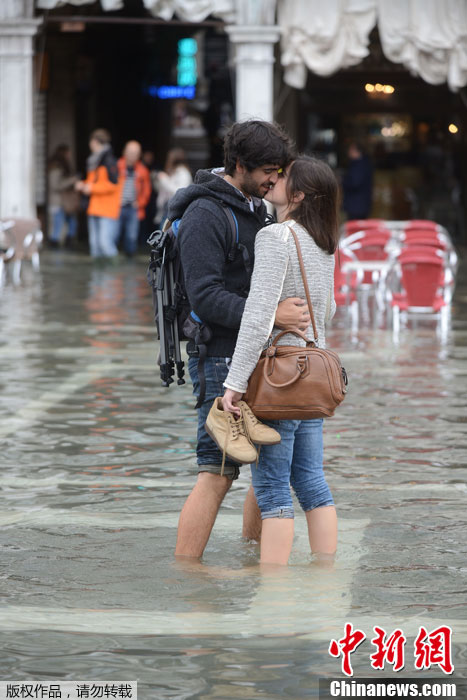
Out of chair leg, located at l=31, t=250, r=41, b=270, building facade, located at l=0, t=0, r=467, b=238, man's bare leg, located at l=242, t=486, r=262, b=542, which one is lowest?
chair leg, located at l=31, t=250, r=41, b=270

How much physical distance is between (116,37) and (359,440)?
84.3 feet

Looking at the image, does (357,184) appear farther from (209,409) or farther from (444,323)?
(209,409)

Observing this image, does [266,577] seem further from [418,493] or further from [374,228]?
[374,228]

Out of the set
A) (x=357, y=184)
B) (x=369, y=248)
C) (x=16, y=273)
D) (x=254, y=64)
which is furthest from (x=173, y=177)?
(x=369, y=248)

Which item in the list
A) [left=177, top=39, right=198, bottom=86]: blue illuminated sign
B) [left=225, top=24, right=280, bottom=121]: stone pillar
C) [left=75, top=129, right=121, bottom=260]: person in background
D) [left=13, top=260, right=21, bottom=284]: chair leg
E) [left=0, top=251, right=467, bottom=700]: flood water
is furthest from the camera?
[left=177, top=39, right=198, bottom=86]: blue illuminated sign

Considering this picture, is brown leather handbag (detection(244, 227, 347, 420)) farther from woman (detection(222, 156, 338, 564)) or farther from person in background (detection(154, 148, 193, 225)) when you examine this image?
person in background (detection(154, 148, 193, 225))

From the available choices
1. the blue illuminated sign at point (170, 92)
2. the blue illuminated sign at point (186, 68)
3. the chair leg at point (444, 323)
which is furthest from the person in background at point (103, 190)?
the blue illuminated sign at point (186, 68)

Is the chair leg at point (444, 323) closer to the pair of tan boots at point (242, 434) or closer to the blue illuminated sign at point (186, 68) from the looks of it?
the pair of tan boots at point (242, 434)

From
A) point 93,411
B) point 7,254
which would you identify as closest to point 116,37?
point 7,254

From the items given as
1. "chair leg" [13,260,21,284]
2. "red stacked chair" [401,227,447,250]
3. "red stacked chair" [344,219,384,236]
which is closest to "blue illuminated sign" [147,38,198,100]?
"chair leg" [13,260,21,284]

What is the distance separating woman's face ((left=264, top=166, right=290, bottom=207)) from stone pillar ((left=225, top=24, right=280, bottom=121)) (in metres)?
17.3

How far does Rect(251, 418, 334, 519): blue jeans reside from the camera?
16.7 ft

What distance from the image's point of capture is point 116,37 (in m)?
32.7

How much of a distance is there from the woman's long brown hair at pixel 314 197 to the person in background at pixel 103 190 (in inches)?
645
